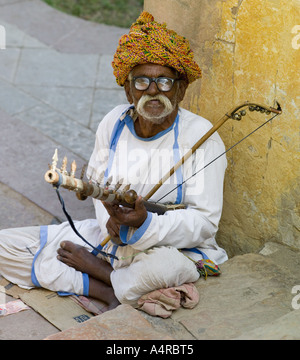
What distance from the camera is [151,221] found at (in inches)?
146

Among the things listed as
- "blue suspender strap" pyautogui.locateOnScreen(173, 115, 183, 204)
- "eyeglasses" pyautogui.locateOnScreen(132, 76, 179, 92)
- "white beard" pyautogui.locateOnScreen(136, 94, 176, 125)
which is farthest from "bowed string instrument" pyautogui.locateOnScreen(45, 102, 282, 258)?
"eyeglasses" pyautogui.locateOnScreen(132, 76, 179, 92)

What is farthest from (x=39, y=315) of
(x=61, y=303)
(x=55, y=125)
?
(x=55, y=125)

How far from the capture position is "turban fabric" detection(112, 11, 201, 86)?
3.90 m

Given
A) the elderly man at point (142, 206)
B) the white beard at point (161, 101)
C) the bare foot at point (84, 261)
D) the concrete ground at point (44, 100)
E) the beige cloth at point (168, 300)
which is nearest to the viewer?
the beige cloth at point (168, 300)

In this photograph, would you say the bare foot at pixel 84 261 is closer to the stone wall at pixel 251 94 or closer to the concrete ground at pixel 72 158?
the concrete ground at pixel 72 158

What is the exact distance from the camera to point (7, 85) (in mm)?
6965

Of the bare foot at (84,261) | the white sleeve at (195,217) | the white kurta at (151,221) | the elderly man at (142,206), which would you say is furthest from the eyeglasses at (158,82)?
the bare foot at (84,261)

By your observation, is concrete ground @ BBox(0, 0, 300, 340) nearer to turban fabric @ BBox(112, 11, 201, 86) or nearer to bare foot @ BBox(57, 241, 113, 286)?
bare foot @ BBox(57, 241, 113, 286)

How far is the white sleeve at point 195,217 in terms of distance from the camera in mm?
3766

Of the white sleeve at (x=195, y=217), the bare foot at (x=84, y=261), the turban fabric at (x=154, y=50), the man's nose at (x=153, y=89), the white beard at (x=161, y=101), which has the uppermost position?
the turban fabric at (x=154, y=50)

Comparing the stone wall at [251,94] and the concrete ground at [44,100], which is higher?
the stone wall at [251,94]

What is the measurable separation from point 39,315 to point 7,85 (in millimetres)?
3508

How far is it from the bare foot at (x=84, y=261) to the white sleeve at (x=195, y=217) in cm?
48

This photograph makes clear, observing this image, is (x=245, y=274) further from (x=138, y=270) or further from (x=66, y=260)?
(x=66, y=260)
